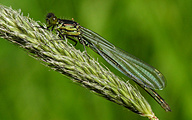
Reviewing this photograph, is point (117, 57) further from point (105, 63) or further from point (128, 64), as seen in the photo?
point (105, 63)

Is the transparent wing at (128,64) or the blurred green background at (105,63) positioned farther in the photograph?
the blurred green background at (105,63)

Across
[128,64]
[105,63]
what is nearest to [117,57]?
[128,64]

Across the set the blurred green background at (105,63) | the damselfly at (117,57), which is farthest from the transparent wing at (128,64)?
the blurred green background at (105,63)

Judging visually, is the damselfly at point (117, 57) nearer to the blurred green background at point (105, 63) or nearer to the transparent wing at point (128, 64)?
the transparent wing at point (128, 64)

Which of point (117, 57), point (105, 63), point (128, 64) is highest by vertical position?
point (105, 63)

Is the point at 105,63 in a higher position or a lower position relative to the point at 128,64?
higher

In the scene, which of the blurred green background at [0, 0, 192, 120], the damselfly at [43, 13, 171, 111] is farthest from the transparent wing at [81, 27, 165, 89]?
the blurred green background at [0, 0, 192, 120]
